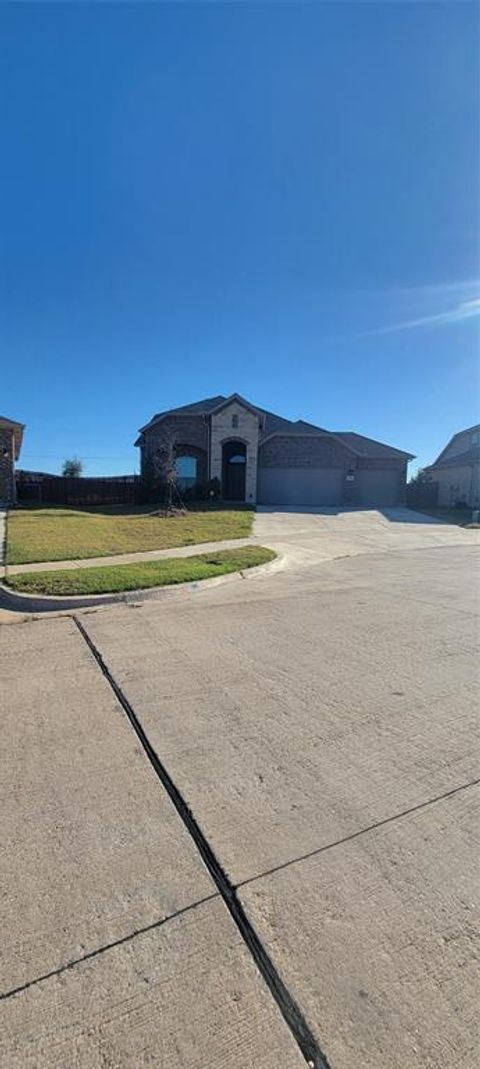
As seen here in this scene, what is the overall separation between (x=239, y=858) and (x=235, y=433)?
26175mm

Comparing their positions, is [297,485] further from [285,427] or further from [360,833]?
[360,833]

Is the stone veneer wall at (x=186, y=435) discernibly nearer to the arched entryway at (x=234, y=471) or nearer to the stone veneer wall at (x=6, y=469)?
the arched entryway at (x=234, y=471)

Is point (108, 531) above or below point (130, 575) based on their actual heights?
above

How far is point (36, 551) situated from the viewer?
10.2 metres

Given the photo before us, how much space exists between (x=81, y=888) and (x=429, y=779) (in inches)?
77.0

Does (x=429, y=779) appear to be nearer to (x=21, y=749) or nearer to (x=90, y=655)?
(x=21, y=749)

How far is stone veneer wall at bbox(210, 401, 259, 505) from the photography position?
1077 inches

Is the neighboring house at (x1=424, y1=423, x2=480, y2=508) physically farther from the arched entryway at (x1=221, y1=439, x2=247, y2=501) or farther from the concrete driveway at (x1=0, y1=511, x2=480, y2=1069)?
the concrete driveway at (x1=0, y1=511, x2=480, y2=1069)

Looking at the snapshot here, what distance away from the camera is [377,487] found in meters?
31.0

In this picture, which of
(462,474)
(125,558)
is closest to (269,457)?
(462,474)

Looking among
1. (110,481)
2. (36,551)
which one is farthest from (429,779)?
(110,481)

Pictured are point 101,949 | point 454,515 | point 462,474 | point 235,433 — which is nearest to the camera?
point 101,949

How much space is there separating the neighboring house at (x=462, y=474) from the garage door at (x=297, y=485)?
29.4ft

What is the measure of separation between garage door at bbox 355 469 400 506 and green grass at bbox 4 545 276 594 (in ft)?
69.9
